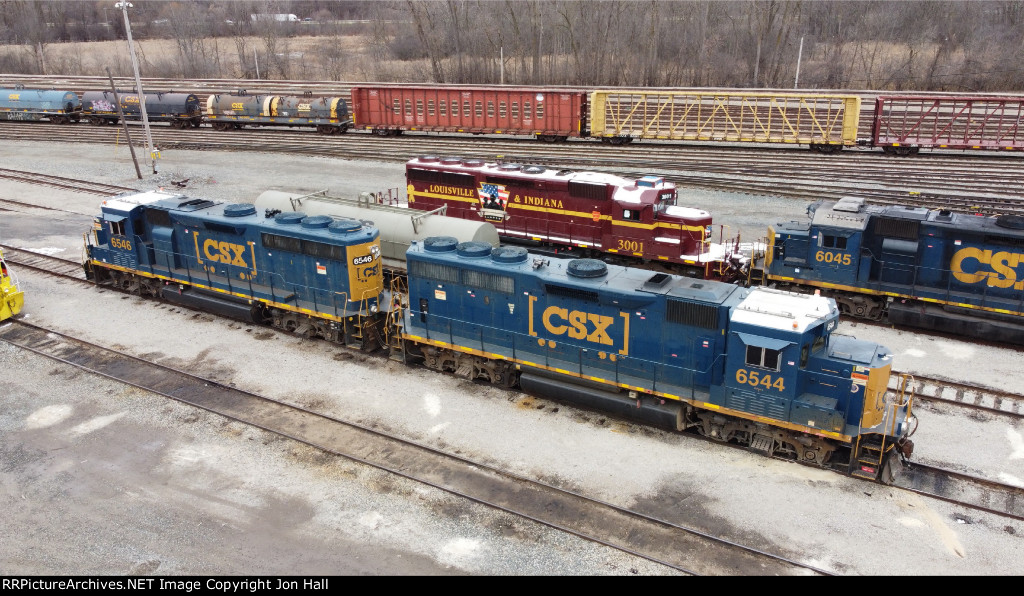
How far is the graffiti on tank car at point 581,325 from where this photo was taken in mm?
17094

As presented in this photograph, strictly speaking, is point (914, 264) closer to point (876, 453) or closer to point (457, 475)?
point (876, 453)

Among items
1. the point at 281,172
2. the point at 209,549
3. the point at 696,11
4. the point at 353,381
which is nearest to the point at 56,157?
the point at 281,172

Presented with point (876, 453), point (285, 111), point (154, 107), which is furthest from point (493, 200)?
point (154, 107)

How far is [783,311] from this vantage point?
1508 cm

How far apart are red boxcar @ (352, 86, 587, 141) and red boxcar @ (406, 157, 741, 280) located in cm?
1952

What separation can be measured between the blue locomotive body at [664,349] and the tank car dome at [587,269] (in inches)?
1.3

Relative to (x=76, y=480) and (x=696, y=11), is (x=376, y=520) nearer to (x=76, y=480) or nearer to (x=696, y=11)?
(x=76, y=480)

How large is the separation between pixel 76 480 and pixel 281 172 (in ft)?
101

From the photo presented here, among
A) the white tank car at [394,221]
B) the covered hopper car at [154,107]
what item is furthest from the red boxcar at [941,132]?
the covered hopper car at [154,107]

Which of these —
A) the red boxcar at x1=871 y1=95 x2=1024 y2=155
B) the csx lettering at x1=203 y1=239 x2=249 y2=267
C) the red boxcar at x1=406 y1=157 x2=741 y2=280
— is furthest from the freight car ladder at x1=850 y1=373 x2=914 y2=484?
the red boxcar at x1=871 y1=95 x2=1024 y2=155

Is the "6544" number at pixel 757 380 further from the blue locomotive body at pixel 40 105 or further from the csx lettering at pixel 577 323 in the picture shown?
the blue locomotive body at pixel 40 105

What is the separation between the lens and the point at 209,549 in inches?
509

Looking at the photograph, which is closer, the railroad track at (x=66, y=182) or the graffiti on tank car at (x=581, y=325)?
the graffiti on tank car at (x=581, y=325)

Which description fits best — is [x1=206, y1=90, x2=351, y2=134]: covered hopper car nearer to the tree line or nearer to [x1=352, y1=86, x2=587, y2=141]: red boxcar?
[x1=352, y1=86, x2=587, y2=141]: red boxcar
